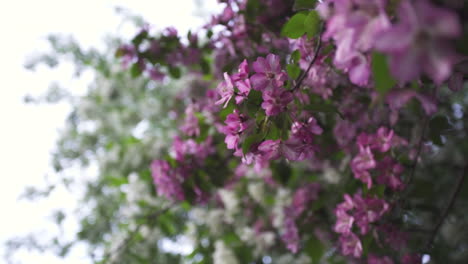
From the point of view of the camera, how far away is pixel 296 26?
0.82 meters

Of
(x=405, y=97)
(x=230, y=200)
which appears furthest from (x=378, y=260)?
(x=230, y=200)

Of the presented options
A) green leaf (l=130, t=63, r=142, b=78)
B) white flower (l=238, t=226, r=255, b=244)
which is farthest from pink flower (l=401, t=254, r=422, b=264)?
green leaf (l=130, t=63, r=142, b=78)

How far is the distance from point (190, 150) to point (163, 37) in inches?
17.4

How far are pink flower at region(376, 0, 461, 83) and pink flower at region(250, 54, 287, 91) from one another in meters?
0.33

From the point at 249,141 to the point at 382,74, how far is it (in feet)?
1.03

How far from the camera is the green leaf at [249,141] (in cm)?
69

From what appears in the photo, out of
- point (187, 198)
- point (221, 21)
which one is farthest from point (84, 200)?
point (221, 21)

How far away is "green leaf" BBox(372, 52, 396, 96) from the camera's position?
417 mm

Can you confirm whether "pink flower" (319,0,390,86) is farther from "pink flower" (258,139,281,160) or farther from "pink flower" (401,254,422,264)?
"pink flower" (401,254,422,264)

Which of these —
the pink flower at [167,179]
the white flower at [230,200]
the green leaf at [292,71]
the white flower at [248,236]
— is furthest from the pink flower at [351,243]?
the white flower at [230,200]

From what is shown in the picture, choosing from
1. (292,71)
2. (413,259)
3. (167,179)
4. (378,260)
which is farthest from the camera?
(167,179)

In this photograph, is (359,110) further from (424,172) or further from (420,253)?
(424,172)

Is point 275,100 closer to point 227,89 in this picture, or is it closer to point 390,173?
point 227,89

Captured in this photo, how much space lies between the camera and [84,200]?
2.55m
